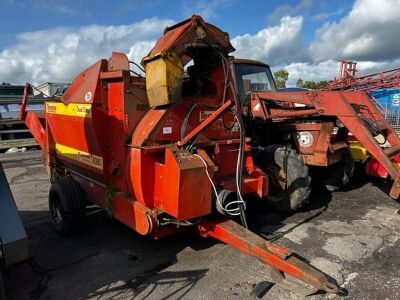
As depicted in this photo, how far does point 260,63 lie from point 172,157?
3.67 metres

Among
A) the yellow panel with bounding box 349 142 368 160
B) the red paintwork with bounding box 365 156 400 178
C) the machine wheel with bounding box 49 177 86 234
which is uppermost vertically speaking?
the yellow panel with bounding box 349 142 368 160

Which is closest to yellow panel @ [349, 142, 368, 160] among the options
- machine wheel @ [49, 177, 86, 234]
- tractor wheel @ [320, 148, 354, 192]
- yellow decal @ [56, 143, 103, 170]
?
tractor wheel @ [320, 148, 354, 192]

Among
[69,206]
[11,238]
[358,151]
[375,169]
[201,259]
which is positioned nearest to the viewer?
[11,238]

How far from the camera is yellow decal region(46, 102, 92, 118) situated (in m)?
4.46

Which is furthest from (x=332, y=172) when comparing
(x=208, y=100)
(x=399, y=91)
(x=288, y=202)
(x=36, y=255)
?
(x=399, y=91)

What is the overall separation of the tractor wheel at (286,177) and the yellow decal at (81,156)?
7.60 ft

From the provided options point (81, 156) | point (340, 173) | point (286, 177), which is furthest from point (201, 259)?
point (340, 173)

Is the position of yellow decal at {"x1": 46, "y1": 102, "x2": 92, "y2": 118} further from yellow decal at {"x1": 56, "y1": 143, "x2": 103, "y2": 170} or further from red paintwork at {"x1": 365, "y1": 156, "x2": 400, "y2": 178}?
red paintwork at {"x1": 365, "y1": 156, "x2": 400, "y2": 178}

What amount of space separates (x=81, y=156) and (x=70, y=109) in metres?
0.62

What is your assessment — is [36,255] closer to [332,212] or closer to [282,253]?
[282,253]

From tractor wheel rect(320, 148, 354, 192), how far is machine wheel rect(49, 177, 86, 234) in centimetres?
412

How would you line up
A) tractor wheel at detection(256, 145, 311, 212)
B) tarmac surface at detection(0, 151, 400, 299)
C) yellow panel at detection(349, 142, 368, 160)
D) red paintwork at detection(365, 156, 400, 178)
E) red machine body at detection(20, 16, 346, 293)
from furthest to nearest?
yellow panel at detection(349, 142, 368, 160)
red paintwork at detection(365, 156, 400, 178)
tractor wheel at detection(256, 145, 311, 212)
red machine body at detection(20, 16, 346, 293)
tarmac surface at detection(0, 151, 400, 299)

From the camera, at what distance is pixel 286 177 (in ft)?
17.4

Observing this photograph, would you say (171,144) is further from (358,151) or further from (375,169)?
(358,151)
